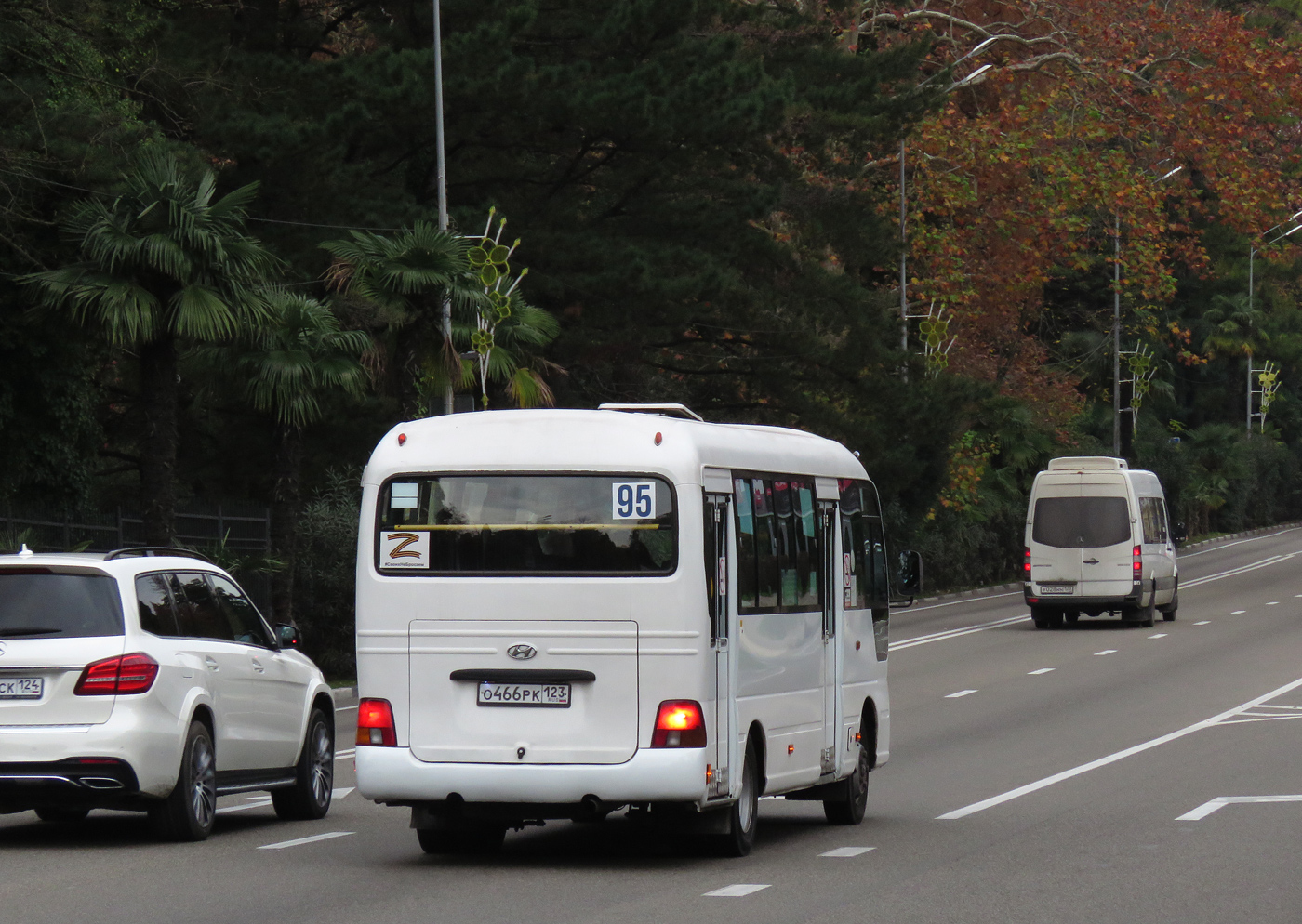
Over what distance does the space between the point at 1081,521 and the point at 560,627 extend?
26.7 metres

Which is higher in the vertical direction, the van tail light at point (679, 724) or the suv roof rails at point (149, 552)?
the suv roof rails at point (149, 552)

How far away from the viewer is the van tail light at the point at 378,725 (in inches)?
439

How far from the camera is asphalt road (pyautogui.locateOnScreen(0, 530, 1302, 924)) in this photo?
966 cm

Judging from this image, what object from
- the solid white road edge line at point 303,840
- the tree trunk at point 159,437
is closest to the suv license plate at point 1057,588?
the tree trunk at point 159,437

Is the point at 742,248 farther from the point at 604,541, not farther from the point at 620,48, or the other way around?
the point at 604,541

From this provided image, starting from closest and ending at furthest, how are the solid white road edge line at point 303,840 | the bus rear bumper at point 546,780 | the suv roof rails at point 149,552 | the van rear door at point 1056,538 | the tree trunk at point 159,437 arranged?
the bus rear bumper at point 546,780, the suv roof rails at point 149,552, the solid white road edge line at point 303,840, the tree trunk at point 159,437, the van rear door at point 1056,538

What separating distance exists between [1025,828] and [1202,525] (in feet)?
253

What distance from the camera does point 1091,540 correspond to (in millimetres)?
36250

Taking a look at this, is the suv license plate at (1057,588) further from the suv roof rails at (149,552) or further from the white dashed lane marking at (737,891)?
the white dashed lane marking at (737,891)

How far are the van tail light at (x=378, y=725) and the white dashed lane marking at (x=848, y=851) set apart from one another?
8.48 feet

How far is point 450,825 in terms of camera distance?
1170 cm

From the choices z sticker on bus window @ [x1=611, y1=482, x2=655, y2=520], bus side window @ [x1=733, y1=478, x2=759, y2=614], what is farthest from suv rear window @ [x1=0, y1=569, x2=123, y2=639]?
bus side window @ [x1=733, y1=478, x2=759, y2=614]

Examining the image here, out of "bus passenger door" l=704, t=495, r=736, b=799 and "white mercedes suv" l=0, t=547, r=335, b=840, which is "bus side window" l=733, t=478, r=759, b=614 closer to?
"bus passenger door" l=704, t=495, r=736, b=799

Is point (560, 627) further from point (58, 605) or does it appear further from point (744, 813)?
point (58, 605)
